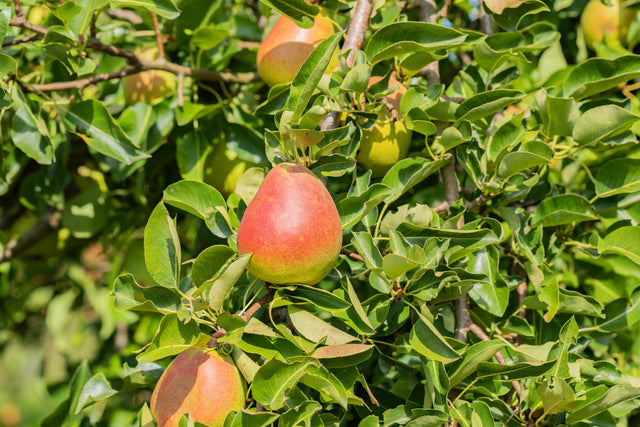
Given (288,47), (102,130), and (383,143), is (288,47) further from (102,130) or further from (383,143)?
(102,130)

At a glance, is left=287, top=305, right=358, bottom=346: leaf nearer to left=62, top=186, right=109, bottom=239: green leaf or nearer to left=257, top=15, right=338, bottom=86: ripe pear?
left=257, top=15, right=338, bottom=86: ripe pear

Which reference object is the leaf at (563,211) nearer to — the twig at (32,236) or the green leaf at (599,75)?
the green leaf at (599,75)

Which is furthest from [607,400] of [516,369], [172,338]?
[172,338]

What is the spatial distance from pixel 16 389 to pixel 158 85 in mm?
5527

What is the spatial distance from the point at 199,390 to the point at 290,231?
0.23m

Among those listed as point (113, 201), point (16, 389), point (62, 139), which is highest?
point (62, 139)

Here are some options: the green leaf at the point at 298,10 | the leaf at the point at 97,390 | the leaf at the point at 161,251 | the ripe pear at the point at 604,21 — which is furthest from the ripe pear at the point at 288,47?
the ripe pear at the point at 604,21

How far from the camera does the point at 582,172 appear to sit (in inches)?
51.4

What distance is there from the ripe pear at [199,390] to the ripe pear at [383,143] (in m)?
0.44

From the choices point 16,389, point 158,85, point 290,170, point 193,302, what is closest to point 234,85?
point 158,85

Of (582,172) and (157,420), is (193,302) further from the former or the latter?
(582,172)

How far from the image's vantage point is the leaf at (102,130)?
1136 millimetres

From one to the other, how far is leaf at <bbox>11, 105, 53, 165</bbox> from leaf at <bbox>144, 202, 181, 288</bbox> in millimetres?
388

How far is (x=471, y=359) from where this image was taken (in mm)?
852
